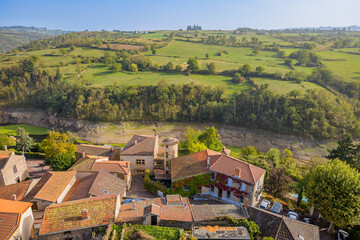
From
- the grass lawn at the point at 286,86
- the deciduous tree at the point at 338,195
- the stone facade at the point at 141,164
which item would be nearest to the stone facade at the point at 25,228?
the stone facade at the point at 141,164

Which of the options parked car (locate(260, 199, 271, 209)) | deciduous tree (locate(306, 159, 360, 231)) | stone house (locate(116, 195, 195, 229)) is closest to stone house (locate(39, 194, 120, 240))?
stone house (locate(116, 195, 195, 229))

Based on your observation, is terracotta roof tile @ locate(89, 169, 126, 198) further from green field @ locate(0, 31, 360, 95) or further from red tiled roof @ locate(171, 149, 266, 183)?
green field @ locate(0, 31, 360, 95)

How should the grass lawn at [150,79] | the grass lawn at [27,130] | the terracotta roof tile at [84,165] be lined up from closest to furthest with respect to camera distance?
the terracotta roof tile at [84,165] → the grass lawn at [27,130] → the grass lawn at [150,79]

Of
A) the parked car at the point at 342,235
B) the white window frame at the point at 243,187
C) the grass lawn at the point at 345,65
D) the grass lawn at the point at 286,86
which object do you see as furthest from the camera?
the grass lawn at the point at 345,65

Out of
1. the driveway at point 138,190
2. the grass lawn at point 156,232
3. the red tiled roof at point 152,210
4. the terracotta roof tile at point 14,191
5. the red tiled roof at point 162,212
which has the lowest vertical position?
the driveway at point 138,190

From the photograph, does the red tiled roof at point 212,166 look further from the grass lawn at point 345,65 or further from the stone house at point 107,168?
the grass lawn at point 345,65

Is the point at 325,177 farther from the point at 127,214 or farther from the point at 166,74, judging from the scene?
the point at 166,74
